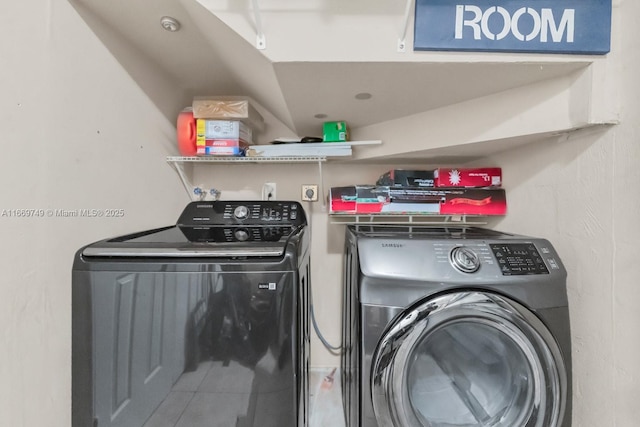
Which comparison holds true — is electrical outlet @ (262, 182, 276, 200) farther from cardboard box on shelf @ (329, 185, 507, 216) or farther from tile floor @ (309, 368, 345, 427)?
tile floor @ (309, 368, 345, 427)

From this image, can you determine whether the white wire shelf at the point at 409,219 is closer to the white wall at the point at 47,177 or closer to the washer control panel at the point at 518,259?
the washer control panel at the point at 518,259

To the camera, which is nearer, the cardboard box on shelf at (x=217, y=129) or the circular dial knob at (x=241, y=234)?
the circular dial knob at (x=241, y=234)

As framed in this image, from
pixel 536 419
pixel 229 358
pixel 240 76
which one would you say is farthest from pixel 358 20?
pixel 536 419

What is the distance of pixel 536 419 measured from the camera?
0.92 m

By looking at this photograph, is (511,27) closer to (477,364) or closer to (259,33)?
(259,33)

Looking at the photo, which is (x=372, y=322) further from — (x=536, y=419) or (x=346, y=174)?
(x=346, y=174)

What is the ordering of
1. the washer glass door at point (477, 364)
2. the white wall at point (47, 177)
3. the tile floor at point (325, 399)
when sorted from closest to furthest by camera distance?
the white wall at point (47, 177)
the washer glass door at point (477, 364)
the tile floor at point (325, 399)

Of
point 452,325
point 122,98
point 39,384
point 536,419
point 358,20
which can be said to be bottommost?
point 536,419

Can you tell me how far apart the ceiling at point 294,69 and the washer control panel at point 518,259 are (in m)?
0.60

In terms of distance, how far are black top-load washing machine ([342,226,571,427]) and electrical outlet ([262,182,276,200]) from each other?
0.89 m

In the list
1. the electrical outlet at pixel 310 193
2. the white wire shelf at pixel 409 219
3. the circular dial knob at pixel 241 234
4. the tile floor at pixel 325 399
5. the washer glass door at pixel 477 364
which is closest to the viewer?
the washer glass door at pixel 477 364

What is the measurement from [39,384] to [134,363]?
0.95ft

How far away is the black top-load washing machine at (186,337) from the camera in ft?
2.79

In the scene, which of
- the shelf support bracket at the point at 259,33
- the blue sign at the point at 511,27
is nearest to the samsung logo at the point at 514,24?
the blue sign at the point at 511,27
